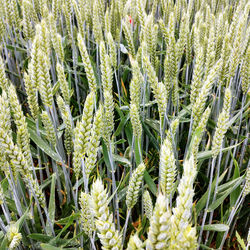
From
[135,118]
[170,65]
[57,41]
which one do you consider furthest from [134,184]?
[57,41]

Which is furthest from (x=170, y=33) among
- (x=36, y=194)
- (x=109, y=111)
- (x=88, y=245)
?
(x=88, y=245)

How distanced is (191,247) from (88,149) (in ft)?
1.42

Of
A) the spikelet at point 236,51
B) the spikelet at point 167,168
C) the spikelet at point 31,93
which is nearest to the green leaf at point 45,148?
the spikelet at point 31,93

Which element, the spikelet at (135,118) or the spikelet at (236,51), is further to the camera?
the spikelet at (236,51)

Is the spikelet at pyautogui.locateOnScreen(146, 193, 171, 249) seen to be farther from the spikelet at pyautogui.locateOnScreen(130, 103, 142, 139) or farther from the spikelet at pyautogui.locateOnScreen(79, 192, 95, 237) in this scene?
the spikelet at pyautogui.locateOnScreen(130, 103, 142, 139)

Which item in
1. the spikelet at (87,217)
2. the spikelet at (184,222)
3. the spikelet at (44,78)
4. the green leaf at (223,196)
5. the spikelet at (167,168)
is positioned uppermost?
the spikelet at (44,78)

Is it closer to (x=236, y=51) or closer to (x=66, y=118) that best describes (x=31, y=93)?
(x=66, y=118)

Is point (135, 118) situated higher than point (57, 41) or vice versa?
point (57, 41)

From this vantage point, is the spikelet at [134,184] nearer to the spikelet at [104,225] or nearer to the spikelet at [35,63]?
the spikelet at [104,225]

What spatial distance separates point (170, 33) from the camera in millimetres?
1312

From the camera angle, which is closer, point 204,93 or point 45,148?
point 204,93

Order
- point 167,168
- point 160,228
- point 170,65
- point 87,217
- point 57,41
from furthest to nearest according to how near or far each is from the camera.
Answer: point 57,41, point 170,65, point 87,217, point 167,168, point 160,228

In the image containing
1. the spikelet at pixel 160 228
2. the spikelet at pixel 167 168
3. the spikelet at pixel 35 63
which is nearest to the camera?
the spikelet at pixel 160 228

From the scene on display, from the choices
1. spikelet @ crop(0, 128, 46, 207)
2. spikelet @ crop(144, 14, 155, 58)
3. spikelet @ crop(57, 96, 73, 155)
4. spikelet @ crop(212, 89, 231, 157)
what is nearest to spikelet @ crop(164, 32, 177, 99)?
spikelet @ crop(144, 14, 155, 58)
